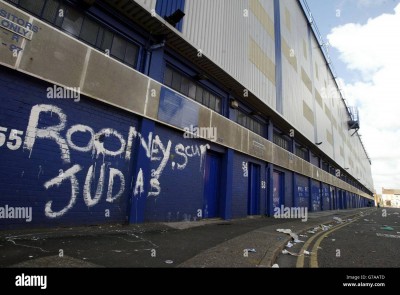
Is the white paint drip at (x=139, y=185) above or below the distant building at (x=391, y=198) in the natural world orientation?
below

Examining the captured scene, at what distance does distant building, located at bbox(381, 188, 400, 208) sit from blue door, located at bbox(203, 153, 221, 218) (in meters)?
149

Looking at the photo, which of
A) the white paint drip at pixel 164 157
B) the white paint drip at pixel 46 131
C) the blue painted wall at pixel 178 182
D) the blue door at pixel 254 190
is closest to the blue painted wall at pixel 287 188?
the blue door at pixel 254 190

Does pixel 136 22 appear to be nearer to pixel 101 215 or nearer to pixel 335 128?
pixel 101 215

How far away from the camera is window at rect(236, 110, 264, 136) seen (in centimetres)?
1292

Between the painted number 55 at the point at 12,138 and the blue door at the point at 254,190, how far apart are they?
1089cm

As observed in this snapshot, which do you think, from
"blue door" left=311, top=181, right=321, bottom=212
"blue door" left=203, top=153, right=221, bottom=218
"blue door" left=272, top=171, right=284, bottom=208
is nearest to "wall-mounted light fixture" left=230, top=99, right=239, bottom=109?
"blue door" left=203, top=153, right=221, bottom=218

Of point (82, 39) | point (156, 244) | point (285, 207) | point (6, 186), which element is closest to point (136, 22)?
point (82, 39)

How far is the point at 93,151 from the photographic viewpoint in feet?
20.2

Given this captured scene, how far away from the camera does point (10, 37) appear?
15.5ft

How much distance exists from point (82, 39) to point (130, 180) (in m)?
4.05

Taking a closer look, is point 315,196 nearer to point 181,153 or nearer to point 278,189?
point 278,189

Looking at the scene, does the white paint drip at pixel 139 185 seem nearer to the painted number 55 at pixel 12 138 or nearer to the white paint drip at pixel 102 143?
the white paint drip at pixel 102 143

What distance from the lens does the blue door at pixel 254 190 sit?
1334 centimetres

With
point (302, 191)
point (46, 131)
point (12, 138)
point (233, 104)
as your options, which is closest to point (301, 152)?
point (302, 191)
